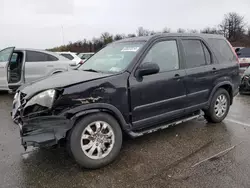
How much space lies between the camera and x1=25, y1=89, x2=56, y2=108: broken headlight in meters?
2.69

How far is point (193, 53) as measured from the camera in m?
4.12

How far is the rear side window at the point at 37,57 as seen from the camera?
25.5 feet

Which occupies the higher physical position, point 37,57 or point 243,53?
point 37,57

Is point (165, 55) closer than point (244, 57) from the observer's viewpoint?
Yes

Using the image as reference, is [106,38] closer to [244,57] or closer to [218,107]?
[244,57]

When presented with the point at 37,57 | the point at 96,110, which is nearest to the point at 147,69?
the point at 96,110

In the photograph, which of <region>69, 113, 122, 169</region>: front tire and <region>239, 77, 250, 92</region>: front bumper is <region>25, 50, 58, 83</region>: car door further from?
<region>239, 77, 250, 92</region>: front bumper

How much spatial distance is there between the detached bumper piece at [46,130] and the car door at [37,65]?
5340 mm

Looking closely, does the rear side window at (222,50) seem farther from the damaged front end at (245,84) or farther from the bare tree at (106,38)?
the bare tree at (106,38)

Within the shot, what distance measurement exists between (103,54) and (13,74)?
530cm

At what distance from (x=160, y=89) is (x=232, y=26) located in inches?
2556

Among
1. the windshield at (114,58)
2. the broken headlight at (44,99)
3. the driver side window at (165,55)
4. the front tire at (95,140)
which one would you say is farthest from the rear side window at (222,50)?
the broken headlight at (44,99)

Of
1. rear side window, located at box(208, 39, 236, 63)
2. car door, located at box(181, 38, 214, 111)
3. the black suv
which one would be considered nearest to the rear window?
rear side window, located at box(208, 39, 236, 63)

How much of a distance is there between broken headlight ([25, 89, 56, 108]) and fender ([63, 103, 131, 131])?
0.24m
